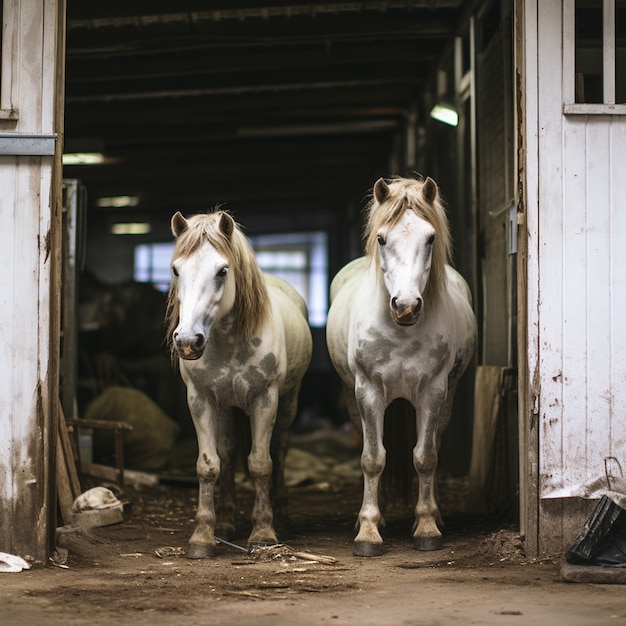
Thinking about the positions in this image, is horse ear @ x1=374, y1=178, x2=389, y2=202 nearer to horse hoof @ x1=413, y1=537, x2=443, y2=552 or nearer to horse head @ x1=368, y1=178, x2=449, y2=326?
horse head @ x1=368, y1=178, x2=449, y2=326

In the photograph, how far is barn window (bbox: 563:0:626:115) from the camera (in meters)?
5.84

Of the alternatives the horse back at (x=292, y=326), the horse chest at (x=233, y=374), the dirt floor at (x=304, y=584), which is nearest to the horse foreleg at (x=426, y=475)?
the dirt floor at (x=304, y=584)

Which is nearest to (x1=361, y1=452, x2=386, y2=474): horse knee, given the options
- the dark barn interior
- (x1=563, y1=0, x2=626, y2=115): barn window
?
the dark barn interior

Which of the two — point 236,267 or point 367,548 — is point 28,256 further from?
point 367,548

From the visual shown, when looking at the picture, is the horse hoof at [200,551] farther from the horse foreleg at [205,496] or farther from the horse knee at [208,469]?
the horse knee at [208,469]

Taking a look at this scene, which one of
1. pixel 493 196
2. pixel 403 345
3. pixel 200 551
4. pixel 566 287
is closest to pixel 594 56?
pixel 566 287

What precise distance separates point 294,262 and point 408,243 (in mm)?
15765

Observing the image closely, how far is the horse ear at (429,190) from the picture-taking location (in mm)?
6031

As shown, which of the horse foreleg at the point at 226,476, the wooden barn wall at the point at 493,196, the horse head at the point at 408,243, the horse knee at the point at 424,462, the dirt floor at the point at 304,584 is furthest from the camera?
the wooden barn wall at the point at 493,196

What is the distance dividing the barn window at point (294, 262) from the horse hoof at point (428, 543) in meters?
15.2

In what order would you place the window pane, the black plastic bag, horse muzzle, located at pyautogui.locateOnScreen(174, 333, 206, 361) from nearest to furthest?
the black plastic bag
horse muzzle, located at pyautogui.locateOnScreen(174, 333, 206, 361)
the window pane

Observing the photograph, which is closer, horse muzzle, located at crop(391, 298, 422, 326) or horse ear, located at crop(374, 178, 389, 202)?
horse muzzle, located at crop(391, 298, 422, 326)

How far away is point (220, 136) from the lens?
1283 centimetres

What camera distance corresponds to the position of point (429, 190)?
239 inches
